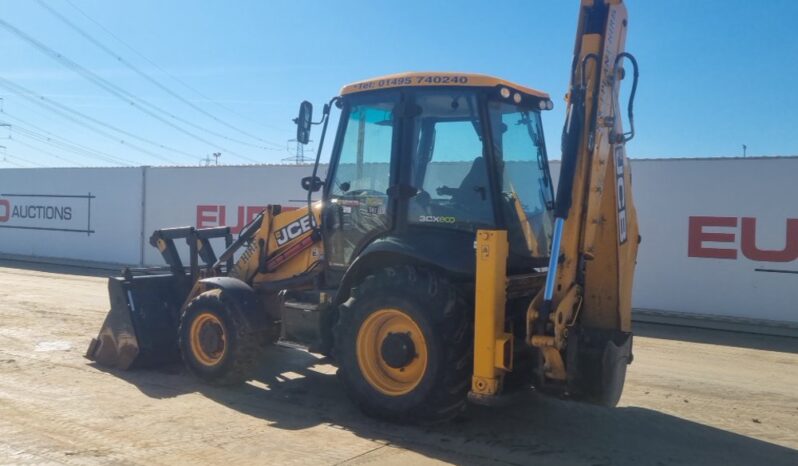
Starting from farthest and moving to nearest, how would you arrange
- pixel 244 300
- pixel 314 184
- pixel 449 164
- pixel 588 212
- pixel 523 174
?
pixel 244 300, pixel 314 184, pixel 523 174, pixel 449 164, pixel 588 212

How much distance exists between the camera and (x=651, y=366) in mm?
8359

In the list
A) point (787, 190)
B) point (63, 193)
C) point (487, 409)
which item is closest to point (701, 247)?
point (787, 190)

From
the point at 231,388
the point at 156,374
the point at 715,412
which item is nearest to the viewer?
the point at 715,412

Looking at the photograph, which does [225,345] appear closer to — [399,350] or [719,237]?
[399,350]

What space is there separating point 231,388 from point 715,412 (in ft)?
14.2

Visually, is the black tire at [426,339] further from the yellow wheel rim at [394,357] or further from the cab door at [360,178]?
the cab door at [360,178]

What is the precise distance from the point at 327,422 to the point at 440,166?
2.25 metres

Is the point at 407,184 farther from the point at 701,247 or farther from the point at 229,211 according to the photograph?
the point at 229,211

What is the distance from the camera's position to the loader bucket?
287 inches

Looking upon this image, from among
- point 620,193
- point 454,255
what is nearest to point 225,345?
point 454,255

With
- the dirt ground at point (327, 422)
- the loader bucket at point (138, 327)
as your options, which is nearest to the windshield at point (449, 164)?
the dirt ground at point (327, 422)

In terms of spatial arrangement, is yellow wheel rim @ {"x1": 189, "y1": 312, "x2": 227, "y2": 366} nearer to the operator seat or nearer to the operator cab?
the operator cab

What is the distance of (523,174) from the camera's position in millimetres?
6086

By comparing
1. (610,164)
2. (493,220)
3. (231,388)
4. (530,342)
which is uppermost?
(610,164)
